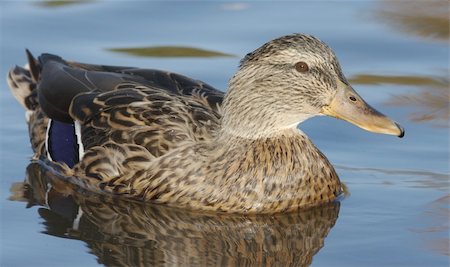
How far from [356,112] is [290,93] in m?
0.54

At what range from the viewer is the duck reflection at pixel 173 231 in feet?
30.0

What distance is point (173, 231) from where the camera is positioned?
31.9 ft

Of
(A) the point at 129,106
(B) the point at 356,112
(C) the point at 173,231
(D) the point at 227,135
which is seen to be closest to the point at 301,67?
(B) the point at 356,112

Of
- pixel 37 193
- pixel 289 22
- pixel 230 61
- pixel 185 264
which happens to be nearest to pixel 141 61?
pixel 230 61

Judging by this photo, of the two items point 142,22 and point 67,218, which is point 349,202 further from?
point 142,22

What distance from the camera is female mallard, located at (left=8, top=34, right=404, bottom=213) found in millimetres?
10094

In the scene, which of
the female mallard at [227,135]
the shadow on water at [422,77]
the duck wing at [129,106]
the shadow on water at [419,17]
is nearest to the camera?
the female mallard at [227,135]

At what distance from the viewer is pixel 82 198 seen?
1052cm

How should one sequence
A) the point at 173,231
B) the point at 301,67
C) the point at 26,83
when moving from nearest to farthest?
the point at 173,231 < the point at 301,67 < the point at 26,83

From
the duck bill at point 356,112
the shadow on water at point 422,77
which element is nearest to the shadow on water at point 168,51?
the shadow on water at point 422,77

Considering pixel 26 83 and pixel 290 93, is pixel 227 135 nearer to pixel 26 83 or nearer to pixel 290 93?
pixel 290 93

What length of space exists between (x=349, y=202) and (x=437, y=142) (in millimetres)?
1369

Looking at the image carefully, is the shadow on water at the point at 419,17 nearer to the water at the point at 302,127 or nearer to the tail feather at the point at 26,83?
the water at the point at 302,127

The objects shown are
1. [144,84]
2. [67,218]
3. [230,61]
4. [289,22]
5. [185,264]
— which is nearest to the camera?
[185,264]
